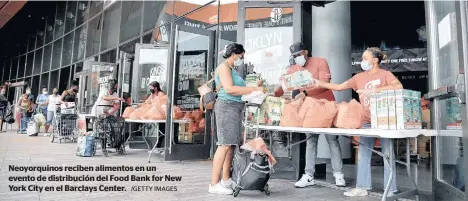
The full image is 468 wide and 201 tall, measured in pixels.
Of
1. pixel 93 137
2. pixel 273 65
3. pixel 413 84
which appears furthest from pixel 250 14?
pixel 413 84

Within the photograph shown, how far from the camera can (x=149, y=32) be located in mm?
8922

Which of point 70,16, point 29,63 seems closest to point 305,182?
point 70,16

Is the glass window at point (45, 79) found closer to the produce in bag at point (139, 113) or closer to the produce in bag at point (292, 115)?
the produce in bag at point (139, 113)

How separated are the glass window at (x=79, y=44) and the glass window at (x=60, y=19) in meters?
2.11

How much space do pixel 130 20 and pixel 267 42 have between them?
6.99 metres

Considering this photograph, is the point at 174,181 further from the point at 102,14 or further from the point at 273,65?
the point at 102,14

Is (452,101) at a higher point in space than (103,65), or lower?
lower

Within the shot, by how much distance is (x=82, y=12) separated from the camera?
13672 millimetres

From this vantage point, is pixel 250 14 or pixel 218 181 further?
pixel 250 14

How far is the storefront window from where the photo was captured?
4.26 m

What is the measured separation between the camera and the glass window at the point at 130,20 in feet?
31.9

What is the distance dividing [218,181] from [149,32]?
22.1 feet

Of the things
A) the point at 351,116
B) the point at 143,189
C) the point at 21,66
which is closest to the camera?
the point at 351,116

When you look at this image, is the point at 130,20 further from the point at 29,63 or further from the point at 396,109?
the point at 29,63
